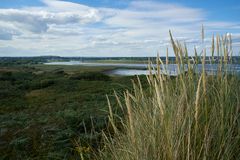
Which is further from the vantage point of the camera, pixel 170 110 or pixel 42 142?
pixel 42 142

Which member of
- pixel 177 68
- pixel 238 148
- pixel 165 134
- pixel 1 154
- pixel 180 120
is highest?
pixel 177 68

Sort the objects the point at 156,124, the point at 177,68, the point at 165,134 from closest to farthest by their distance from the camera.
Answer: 1. the point at 165,134
2. the point at 156,124
3. the point at 177,68

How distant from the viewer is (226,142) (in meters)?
1.95

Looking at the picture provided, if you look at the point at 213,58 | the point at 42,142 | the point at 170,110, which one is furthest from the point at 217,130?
the point at 42,142

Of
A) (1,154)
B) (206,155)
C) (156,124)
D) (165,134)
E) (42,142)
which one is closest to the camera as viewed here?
(206,155)

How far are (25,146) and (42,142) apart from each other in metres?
0.30

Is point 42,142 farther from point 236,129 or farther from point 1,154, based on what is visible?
point 236,129

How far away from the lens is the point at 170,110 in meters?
1.91

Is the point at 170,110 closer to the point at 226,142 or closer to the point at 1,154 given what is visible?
the point at 226,142

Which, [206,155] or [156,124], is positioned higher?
[156,124]

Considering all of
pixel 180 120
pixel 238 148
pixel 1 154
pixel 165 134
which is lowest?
pixel 1 154

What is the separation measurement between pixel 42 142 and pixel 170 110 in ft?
10.8

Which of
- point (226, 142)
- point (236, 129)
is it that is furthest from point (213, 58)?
point (226, 142)

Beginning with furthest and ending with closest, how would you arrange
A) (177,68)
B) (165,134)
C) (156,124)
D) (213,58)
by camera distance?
1. (213,58)
2. (177,68)
3. (156,124)
4. (165,134)
